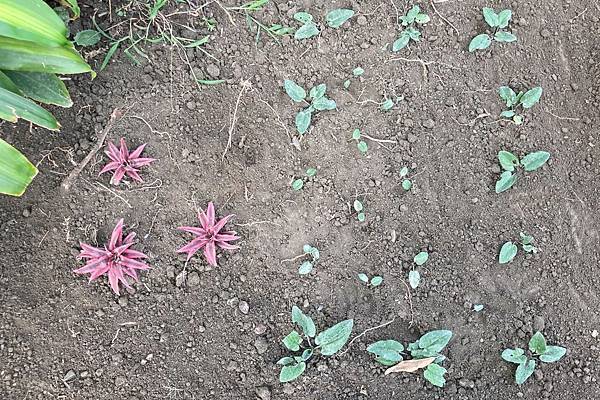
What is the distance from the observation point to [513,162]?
1.89 meters

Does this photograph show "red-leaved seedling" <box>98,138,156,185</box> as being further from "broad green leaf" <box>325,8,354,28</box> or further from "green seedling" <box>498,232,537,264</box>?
"green seedling" <box>498,232,537,264</box>

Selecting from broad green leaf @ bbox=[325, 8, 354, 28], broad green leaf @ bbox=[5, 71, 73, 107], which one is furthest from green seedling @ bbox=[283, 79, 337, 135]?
broad green leaf @ bbox=[5, 71, 73, 107]

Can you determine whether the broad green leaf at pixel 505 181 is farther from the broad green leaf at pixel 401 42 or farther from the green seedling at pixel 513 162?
the broad green leaf at pixel 401 42

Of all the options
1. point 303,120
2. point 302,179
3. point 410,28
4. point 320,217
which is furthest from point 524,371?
point 410,28

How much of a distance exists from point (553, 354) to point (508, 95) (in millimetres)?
806

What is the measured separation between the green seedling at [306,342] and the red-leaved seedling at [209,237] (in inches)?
11.0

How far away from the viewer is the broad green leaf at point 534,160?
1.89 metres

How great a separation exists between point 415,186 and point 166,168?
0.76 m

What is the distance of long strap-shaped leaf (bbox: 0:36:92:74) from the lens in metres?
1.46

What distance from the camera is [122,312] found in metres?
1.76

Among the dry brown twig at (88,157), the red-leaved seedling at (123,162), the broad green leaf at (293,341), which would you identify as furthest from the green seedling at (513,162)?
the dry brown twig at (88,157)

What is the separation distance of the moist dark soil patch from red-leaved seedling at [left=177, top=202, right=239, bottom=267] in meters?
0.05

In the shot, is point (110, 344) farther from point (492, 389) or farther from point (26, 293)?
point (492, 389)

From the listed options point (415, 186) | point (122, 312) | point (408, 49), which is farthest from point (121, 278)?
point (408, 49)
